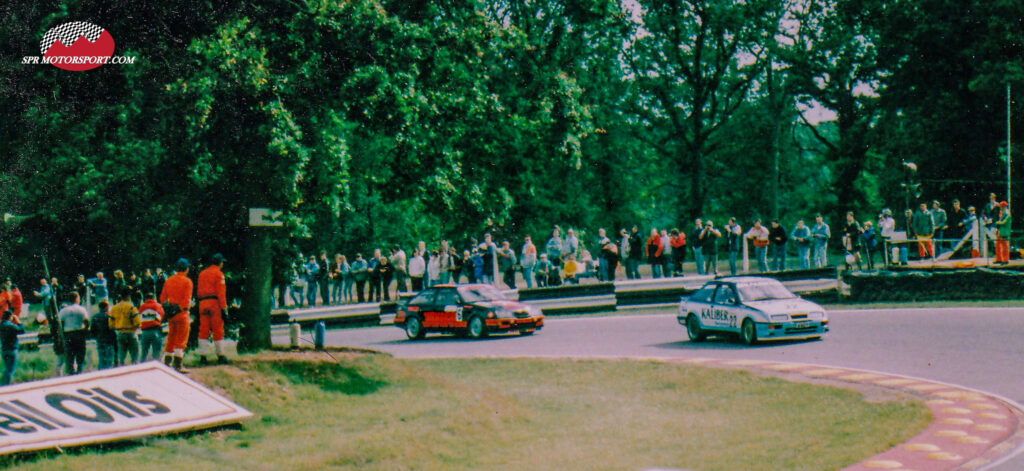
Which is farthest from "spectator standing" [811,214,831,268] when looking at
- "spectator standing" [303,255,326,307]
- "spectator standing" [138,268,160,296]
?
"spectator standing" [138,268,160,296]

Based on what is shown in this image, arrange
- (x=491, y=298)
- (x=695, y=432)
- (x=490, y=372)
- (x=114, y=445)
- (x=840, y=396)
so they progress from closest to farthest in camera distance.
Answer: (x=114, y=445), (x=695, y=432), (x=840, y=396), (x=490, y=372), (x=491, y=298)

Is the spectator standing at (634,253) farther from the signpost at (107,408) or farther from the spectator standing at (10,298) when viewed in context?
the signpost at (107,408)

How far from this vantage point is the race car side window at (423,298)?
80.4 feet

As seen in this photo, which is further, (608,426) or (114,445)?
(608,426)

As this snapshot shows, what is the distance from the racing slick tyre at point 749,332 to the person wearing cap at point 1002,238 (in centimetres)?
930

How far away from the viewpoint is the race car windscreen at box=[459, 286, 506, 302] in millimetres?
23750

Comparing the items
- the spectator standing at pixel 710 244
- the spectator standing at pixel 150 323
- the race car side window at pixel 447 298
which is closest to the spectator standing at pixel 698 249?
the spectator standing at pixel 710 244

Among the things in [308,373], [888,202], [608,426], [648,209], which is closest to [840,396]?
[608,426]

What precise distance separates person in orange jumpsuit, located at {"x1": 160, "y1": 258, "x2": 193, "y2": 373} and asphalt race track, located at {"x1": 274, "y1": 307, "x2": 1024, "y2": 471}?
22.4 feet

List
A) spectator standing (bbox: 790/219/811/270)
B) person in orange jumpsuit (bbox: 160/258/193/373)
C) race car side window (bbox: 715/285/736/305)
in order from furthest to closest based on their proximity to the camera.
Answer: spectator standing (bbox: 790/219/811/270)
race car side window (bbox: 715/285/736/305)
person in orange jumpsuit (bbox: 160/258/193/373)

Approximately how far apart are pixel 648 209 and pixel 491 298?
38573 mm

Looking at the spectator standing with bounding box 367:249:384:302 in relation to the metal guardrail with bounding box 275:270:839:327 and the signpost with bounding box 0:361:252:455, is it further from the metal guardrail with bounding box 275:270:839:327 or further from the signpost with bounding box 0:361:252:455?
the signpost with bounding box 0:361:252:455

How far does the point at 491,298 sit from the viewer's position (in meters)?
23.8

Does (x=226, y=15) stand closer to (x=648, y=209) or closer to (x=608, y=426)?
(x=608, y=426)
